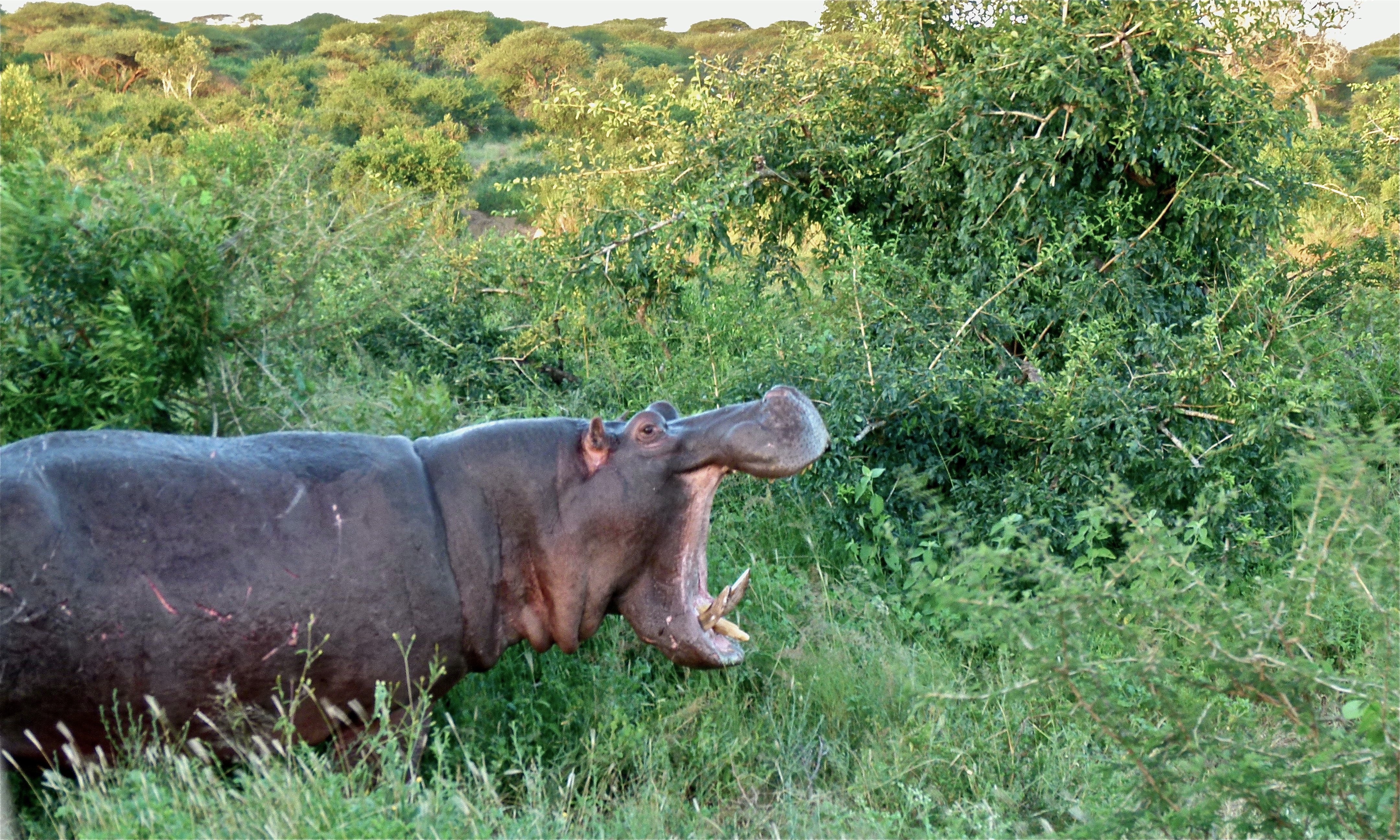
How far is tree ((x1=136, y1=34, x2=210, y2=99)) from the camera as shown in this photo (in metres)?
25.2

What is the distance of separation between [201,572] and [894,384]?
2891 millimetres

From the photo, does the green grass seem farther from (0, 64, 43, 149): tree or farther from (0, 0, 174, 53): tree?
(0, 0, 174, 53): tree

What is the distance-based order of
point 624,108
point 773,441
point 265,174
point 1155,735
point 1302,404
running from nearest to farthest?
point 1155,735, point 773,441, point 1302,404, point 265,174, point 624,108

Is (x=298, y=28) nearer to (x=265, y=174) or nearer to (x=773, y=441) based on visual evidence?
(x=265, y=174)

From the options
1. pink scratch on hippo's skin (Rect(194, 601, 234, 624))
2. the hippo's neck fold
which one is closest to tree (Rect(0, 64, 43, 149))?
the hippo's neck fold

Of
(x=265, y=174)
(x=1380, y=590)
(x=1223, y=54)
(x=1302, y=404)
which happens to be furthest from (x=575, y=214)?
(x=1380, y=590)

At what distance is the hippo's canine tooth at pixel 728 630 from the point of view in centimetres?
362

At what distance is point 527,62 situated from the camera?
1179 inches

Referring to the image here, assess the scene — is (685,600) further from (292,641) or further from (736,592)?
(292,641)

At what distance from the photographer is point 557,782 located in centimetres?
347

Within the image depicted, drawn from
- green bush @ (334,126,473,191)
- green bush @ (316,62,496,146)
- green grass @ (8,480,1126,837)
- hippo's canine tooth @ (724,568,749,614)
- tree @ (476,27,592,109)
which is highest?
tree @ (476,27,592,109)

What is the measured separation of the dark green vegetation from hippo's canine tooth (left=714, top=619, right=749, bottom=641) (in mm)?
250

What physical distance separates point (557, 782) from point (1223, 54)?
14.0ft

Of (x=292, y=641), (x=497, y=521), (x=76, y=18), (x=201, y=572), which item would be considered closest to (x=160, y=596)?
(x=201, y=572)
